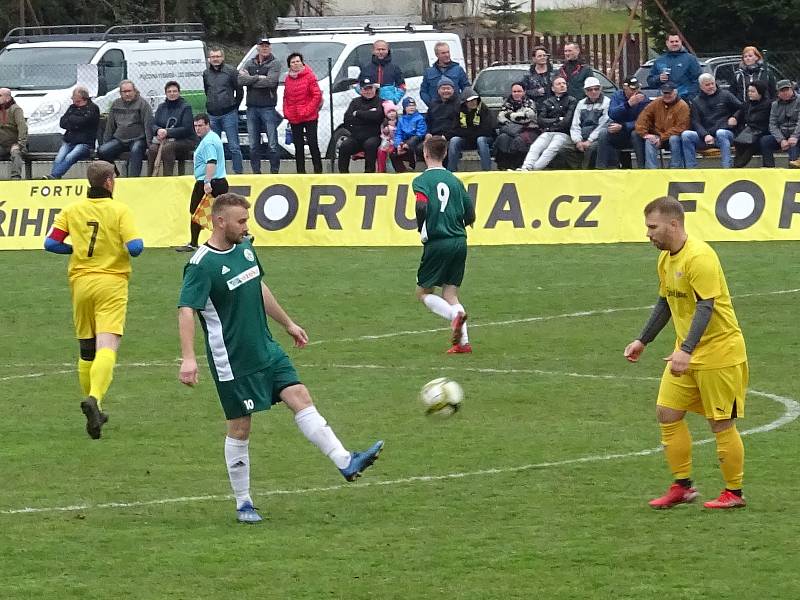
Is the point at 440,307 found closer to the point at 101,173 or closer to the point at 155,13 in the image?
the point at 101,173

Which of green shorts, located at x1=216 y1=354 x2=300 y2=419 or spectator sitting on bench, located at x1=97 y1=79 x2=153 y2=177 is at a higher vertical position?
green shorts, located at x1=216 y1=354 x2=300 y2=419

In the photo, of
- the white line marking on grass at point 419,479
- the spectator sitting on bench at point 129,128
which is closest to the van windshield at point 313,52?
the spectator sitting on bench at point 129,128

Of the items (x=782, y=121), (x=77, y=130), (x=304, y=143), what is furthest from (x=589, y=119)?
(x=77, y=130)

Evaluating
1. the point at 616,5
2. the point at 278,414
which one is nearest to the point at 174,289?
the point at 278,414

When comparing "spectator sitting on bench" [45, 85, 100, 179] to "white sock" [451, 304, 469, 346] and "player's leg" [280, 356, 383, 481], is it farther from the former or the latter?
"player's leg" [280, 356, 383, 481]

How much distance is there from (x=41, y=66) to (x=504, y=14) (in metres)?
24.6

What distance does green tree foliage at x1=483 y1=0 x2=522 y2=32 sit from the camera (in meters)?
51.9

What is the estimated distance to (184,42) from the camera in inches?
1217

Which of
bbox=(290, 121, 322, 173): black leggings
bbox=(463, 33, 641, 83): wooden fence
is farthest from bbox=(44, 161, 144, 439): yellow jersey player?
bbox=(463, 33, 641, 83): wooden fence

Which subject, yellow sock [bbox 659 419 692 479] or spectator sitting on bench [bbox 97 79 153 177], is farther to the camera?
spectator sitting on bench [bbox 97 79 153 177]

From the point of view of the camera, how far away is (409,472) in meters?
10.1

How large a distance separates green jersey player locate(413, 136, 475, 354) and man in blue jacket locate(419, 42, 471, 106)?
34.0ft

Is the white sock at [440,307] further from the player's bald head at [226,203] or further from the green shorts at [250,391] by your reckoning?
the player's bald head at [226,203]

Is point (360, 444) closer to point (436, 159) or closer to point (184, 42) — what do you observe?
point (436, 159)
